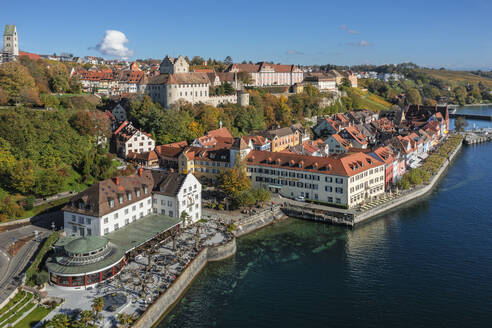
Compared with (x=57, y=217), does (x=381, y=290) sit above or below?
below

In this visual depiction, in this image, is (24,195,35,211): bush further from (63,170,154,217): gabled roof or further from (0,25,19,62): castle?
(0,25,19,62): castle

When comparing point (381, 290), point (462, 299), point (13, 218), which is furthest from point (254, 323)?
point (13, 218)

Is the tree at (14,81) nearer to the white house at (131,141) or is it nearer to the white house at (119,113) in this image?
the white house at (131,141)

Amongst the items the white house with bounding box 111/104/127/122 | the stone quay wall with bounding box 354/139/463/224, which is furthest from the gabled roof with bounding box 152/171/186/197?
the white house with bounding box 111/104/127/122

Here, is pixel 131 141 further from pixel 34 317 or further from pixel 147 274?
pixel 34 317

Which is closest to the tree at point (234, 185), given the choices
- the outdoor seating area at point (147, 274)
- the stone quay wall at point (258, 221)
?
the stone quay wall at point (258, 221)

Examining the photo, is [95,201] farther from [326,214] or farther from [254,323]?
[326,214]
